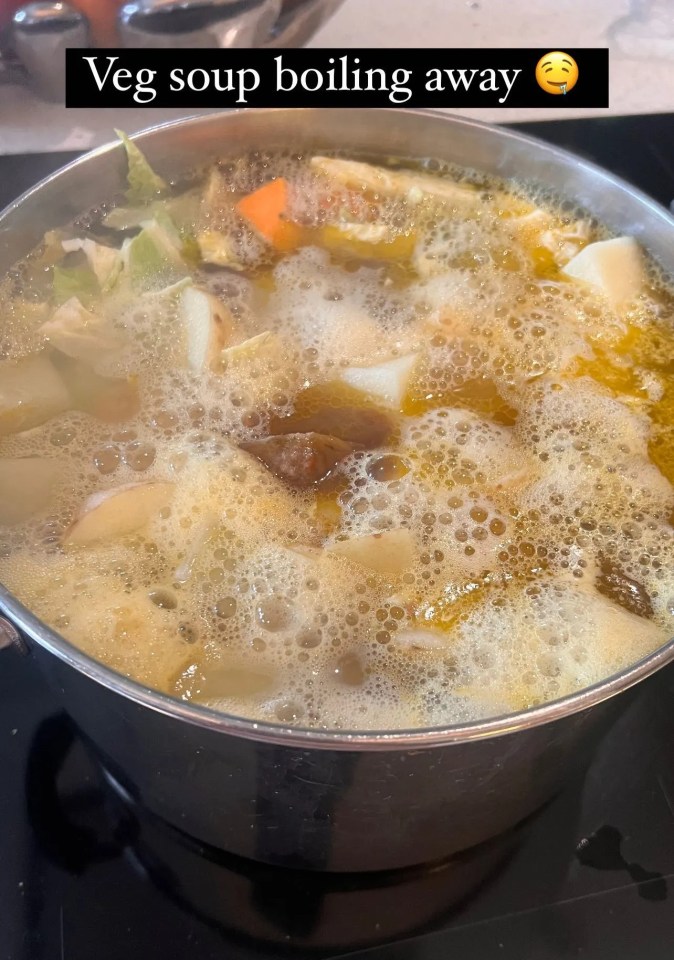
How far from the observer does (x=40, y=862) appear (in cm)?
82

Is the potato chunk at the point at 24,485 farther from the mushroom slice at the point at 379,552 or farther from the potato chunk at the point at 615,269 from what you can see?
the potato chunk at the point at 615,269

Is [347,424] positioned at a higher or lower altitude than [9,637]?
higher

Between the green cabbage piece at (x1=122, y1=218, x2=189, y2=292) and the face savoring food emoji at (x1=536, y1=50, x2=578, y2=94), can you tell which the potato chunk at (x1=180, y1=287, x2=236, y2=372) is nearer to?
the green cabbage piece at (x1=122, y1=218, x2=189, y2=292)

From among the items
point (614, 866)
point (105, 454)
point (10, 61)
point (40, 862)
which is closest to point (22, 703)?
point (40, 862)

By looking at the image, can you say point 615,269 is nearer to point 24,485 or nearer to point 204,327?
point 204,327

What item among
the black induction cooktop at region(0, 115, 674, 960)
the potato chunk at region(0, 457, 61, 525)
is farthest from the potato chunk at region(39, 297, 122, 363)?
the black induction cooktop at region(0, 115, 674, 960)

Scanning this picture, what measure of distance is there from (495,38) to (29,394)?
126 centimetres

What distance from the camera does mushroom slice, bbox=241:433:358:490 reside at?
2.77 feet

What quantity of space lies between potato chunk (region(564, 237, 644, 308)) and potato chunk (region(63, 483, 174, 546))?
595 mm

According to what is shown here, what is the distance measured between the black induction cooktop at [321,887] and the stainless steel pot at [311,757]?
46mm

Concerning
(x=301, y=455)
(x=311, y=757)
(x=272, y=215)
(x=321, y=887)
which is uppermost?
(x=272, y=215)

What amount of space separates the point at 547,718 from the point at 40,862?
56 centimetres

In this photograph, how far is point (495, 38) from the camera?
1644mm

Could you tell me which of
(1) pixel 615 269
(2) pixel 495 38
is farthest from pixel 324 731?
(2) pixel 495 38
